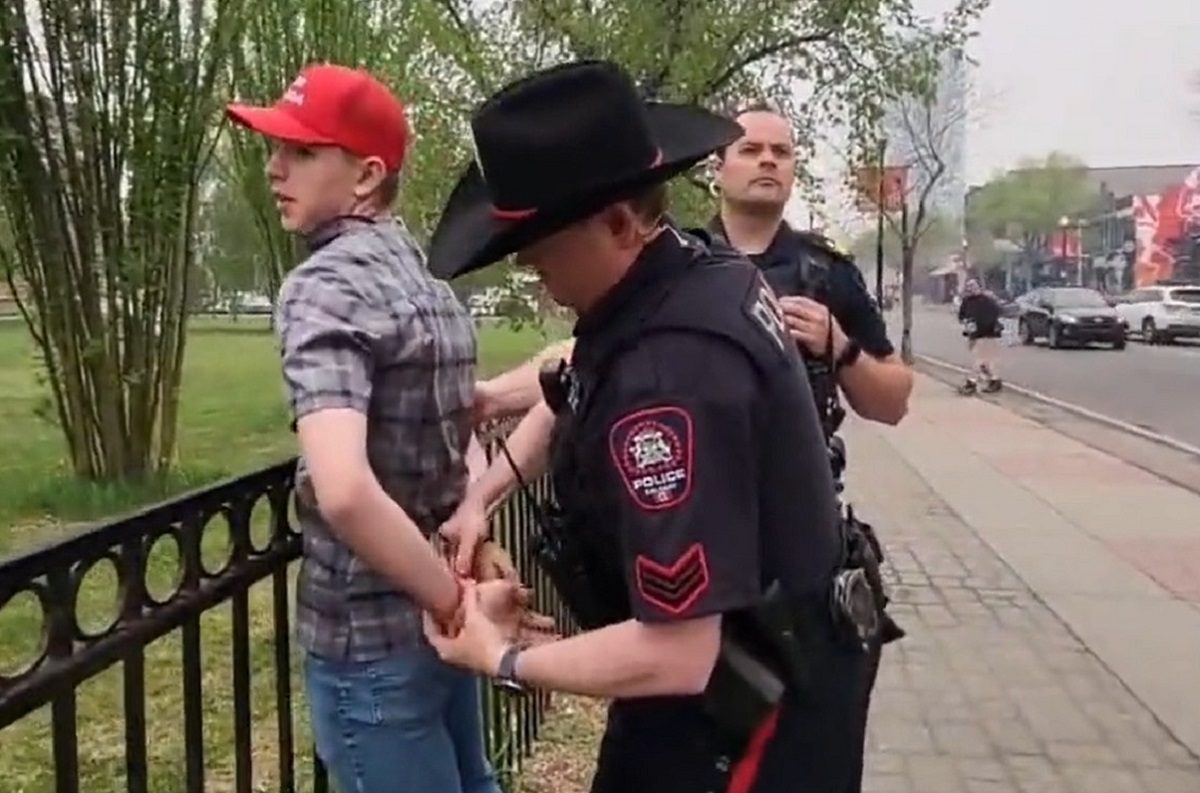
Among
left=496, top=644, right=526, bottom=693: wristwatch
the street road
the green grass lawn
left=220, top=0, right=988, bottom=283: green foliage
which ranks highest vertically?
left=220, top=0, right=988, bottom=283: green foliage

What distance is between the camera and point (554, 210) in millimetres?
1994

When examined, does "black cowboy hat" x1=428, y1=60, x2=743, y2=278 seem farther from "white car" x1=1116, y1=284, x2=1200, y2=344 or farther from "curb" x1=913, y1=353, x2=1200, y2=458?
"white car" x1=1116, y1=284, x2=1200, y2=344

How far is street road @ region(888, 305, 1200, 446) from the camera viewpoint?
2048 cm

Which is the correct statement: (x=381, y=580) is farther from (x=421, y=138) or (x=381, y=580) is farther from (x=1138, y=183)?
(x=1138, y=183)

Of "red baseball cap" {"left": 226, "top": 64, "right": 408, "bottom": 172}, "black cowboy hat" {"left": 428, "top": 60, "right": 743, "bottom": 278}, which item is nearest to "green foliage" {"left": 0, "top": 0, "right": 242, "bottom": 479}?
"red baseball cap" {"left": 226, "top": 64, "right": 408, "bottom": 172}

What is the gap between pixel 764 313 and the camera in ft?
6.87

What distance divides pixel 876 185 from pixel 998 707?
55.6 feet

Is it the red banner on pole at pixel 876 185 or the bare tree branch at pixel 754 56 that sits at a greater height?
the bare tree branch at pixel 754 56

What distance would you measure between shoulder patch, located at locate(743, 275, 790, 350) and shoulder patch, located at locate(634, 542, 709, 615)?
12.1 inches

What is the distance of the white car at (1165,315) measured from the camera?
4325 centimetres

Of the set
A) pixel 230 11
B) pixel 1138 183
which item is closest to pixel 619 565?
pixel 230 11

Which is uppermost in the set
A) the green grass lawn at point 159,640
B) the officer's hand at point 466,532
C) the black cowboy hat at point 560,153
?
the black cowboy hat at point 560,153

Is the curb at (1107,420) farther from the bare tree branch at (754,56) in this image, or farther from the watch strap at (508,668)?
the watch strap at (508,668)

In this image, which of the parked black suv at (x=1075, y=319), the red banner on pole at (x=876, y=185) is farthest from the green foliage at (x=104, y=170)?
the parked black suv at (x=1075, y=319)
